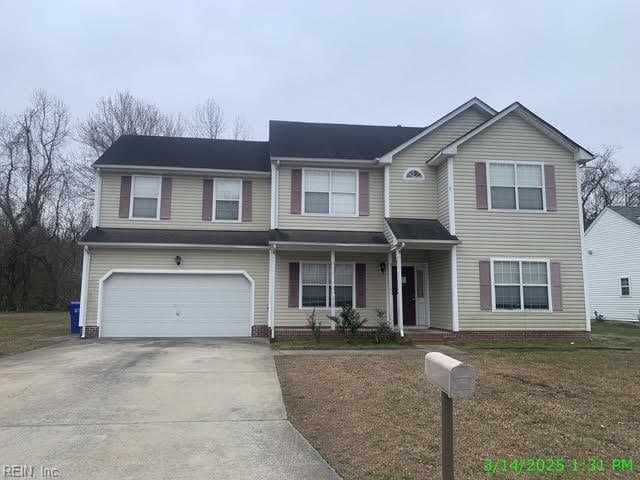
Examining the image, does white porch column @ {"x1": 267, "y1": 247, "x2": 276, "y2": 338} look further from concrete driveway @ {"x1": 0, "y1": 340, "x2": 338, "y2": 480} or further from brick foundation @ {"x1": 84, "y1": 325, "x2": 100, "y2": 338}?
brick foundation @ {"x1": 84, "y1": 325, "x2": 100, "y2": 338}

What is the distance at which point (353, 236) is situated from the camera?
48.4ft

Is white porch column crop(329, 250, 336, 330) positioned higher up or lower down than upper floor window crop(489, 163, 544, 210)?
lower down

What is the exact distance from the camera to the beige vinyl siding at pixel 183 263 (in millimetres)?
14805

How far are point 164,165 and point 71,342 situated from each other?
6.21 meters

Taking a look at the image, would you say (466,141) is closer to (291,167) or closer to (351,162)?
(351,162)

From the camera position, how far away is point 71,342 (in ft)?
44.4

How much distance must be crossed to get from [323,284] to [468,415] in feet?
31.0

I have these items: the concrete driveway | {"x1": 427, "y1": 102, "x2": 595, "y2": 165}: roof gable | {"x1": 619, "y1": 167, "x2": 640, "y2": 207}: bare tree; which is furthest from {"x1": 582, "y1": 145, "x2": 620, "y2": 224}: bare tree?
the concrete driveway

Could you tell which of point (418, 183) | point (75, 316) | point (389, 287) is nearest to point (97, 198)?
point (75, 316)

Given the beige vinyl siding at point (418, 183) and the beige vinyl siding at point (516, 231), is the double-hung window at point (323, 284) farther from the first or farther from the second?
the beige vinyl siding at point (516, 231)

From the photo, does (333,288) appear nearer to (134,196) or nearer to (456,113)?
(456,113)

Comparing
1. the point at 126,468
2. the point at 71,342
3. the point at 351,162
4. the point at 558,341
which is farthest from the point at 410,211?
the point at 126,468

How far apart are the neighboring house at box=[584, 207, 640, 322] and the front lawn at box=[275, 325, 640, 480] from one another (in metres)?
15.3

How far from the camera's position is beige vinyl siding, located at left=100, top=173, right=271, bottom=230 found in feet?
51.4
